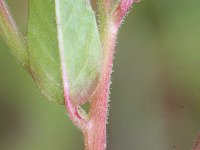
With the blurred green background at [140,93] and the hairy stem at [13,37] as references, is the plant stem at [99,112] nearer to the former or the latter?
the hairy stem at [13,37]

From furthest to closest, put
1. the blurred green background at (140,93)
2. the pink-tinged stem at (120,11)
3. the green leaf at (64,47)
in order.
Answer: the blurred green background at (140,93) → the pink-tinged stem at (120,11) → the green leaf at (64,47)

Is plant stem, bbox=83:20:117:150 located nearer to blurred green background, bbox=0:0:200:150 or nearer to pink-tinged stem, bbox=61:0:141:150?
pink-tinged stem, bbox=61:0:141:150

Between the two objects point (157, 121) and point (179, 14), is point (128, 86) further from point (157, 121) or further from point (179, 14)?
point (179, 14)

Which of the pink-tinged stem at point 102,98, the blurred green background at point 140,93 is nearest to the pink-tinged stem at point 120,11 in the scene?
the pink-tinged stem at point 102,98

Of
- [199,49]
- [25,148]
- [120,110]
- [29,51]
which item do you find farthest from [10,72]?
[29,51]

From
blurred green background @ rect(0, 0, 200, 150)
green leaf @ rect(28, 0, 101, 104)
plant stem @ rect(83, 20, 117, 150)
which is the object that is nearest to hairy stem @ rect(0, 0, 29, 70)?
green leaf @ rect(28, 0, 101, 104)
